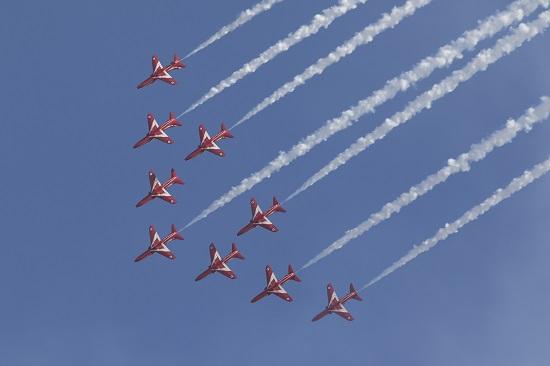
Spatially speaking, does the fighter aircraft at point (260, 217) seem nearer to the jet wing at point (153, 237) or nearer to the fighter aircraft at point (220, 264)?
the fighter aircraft at point (220, 264)

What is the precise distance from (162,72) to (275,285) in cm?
1845

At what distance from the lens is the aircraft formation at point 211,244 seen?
94.9m

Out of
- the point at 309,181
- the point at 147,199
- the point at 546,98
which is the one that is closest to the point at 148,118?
the point at 147,199

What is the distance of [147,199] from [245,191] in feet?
34.5

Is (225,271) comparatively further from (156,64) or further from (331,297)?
(156,64)

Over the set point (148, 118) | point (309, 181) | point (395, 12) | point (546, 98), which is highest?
point (148, 118)

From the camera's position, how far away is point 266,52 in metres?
89.1

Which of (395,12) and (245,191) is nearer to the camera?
(395,12)

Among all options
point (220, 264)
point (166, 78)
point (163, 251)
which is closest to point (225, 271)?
point (220, 264)

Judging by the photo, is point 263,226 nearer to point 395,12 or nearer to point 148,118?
point 148,118

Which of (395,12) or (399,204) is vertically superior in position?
(395,12)

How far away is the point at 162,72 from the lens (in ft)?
322

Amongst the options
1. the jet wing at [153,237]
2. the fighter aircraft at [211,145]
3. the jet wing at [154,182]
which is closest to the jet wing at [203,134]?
the fighter aircraft at [211,145]

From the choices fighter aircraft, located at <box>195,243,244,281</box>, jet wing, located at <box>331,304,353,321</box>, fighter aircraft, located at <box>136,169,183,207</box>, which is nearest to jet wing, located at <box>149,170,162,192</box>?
fighter aircraft, located at <box>136,169,183,207</box>
